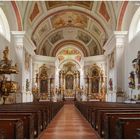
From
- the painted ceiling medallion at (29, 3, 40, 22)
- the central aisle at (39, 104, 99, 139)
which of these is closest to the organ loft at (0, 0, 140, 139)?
the central aisle at (39, 104, 99, 139)

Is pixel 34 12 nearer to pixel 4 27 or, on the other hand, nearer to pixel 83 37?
pixel 4 27

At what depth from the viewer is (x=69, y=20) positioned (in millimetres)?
26609

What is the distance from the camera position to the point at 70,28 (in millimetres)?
29156

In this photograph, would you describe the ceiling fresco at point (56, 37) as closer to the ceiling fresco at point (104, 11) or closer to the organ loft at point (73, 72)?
the organ loft at point (73, 72)

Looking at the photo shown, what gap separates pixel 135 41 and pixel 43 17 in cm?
902

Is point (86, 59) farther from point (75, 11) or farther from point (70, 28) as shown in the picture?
point (75, 11)

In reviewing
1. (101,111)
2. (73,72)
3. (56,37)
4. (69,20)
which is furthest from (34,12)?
(73,72)

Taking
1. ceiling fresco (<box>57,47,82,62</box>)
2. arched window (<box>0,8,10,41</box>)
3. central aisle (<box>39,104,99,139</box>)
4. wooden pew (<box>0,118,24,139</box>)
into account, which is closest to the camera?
wooden pew (<box>0,118,24,139</box>)

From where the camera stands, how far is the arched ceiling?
64.1ft

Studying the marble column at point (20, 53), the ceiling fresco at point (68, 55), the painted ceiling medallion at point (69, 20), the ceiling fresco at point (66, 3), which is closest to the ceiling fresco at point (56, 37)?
the painted ceiling medallion at point (69, 20)

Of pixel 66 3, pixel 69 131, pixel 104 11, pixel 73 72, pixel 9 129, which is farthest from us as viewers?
pixel 73 72

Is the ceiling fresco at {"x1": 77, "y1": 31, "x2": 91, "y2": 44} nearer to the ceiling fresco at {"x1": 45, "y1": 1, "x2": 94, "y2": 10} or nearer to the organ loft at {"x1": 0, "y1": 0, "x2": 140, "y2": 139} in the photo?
the organ loft at {"x1": 0, "y1": 0, "x2": 140, "y2": 139}

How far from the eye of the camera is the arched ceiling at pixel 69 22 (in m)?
19.5

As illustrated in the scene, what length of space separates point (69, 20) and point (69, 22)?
51cm
